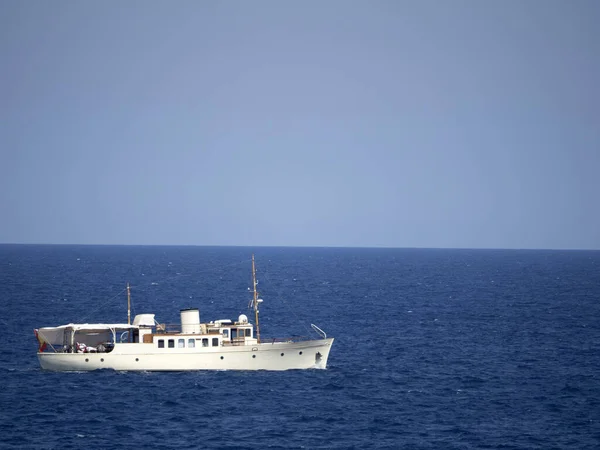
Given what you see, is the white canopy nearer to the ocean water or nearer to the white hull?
the white hull

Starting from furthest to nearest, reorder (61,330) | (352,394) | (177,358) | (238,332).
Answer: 1. (61,330)
2. (238,332)
3. (177,358)
4. (352,394)

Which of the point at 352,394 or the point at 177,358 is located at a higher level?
the point at 177,358

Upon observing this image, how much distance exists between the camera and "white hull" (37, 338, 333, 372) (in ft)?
253

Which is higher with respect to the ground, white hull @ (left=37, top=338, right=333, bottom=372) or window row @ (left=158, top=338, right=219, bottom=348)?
window row @ (left=158, top=338, right=219, bottom=348)

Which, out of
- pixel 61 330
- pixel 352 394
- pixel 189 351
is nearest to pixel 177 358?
pixel 189 351

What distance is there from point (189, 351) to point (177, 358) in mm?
1328

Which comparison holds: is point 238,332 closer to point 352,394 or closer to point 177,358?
point 177,358

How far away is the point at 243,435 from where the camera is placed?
5881 cm

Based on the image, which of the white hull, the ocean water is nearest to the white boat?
the white hull

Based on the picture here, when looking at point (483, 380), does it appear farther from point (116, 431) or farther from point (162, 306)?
point (162, 306)

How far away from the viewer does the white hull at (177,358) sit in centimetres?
7700

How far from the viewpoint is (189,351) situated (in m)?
77.2

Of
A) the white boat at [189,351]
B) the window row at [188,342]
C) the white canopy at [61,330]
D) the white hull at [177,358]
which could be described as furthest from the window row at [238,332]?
the white canopy at [61,330]

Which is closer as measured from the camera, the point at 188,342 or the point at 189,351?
→ the point at 189,351
